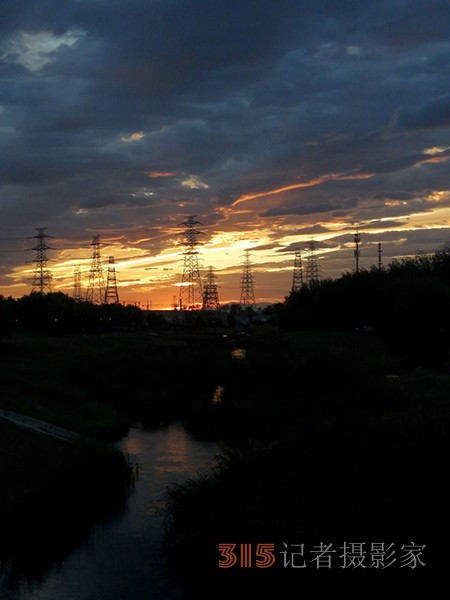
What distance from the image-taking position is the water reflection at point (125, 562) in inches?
712

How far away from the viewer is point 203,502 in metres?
21.0

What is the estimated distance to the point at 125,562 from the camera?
781 inches

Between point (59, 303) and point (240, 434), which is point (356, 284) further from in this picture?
point (240, 434)

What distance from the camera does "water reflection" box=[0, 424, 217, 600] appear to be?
59.4 feet

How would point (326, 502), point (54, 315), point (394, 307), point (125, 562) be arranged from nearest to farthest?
point (326, 502), point (125, 562), point (394, 307), point (54, 315)

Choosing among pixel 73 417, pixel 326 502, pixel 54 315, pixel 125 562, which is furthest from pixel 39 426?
pixel 54 315

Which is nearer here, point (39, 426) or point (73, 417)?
point (39, 426)

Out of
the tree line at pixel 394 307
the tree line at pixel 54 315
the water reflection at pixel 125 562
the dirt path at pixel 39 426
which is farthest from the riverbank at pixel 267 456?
the tree line at pixel 54 315

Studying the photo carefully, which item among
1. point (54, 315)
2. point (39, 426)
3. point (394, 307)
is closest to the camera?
point (39, 426)

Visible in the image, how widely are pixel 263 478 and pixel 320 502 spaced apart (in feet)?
12.3

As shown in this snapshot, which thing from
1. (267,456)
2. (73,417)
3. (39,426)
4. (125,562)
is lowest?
(125,562)

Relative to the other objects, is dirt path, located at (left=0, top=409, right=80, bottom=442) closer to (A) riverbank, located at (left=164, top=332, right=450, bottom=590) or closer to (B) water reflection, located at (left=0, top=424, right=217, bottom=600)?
(B) water reflection, located at (left=0, top=424, right=217, bottom=600)

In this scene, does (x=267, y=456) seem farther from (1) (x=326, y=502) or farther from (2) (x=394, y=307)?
(2) (x=394, y=307)

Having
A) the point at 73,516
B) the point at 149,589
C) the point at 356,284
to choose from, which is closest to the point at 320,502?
the point at 149,589
